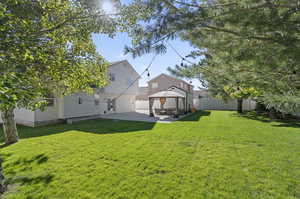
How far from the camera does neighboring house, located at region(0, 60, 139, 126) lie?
10.5 metres

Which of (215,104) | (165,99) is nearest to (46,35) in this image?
(165,99)

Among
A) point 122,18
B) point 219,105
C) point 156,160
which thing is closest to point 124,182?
point 156,160

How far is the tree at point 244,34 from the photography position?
141 cm

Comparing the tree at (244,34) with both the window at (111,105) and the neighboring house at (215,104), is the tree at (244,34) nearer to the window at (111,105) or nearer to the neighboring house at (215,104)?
the window at (111,105)

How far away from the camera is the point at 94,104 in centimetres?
1432

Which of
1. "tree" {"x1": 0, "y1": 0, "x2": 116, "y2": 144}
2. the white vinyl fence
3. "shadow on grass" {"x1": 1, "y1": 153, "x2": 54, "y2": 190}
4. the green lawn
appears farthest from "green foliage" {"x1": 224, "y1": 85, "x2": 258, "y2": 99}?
the white vinyl fence

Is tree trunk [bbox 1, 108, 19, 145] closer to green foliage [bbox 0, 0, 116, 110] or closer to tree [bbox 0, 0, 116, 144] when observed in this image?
tree [bbox 0, 0, 116, 144]

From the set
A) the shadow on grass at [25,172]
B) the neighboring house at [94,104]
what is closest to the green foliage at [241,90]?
the shadow on grass at [25,172]

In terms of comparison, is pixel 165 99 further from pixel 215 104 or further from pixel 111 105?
pixel 215 104

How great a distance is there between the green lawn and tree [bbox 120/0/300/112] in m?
2.19

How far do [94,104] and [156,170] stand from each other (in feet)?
40.7

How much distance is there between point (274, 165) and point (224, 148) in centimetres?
145

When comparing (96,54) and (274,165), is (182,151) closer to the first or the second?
(274,165)

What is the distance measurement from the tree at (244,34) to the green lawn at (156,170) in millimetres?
2188
